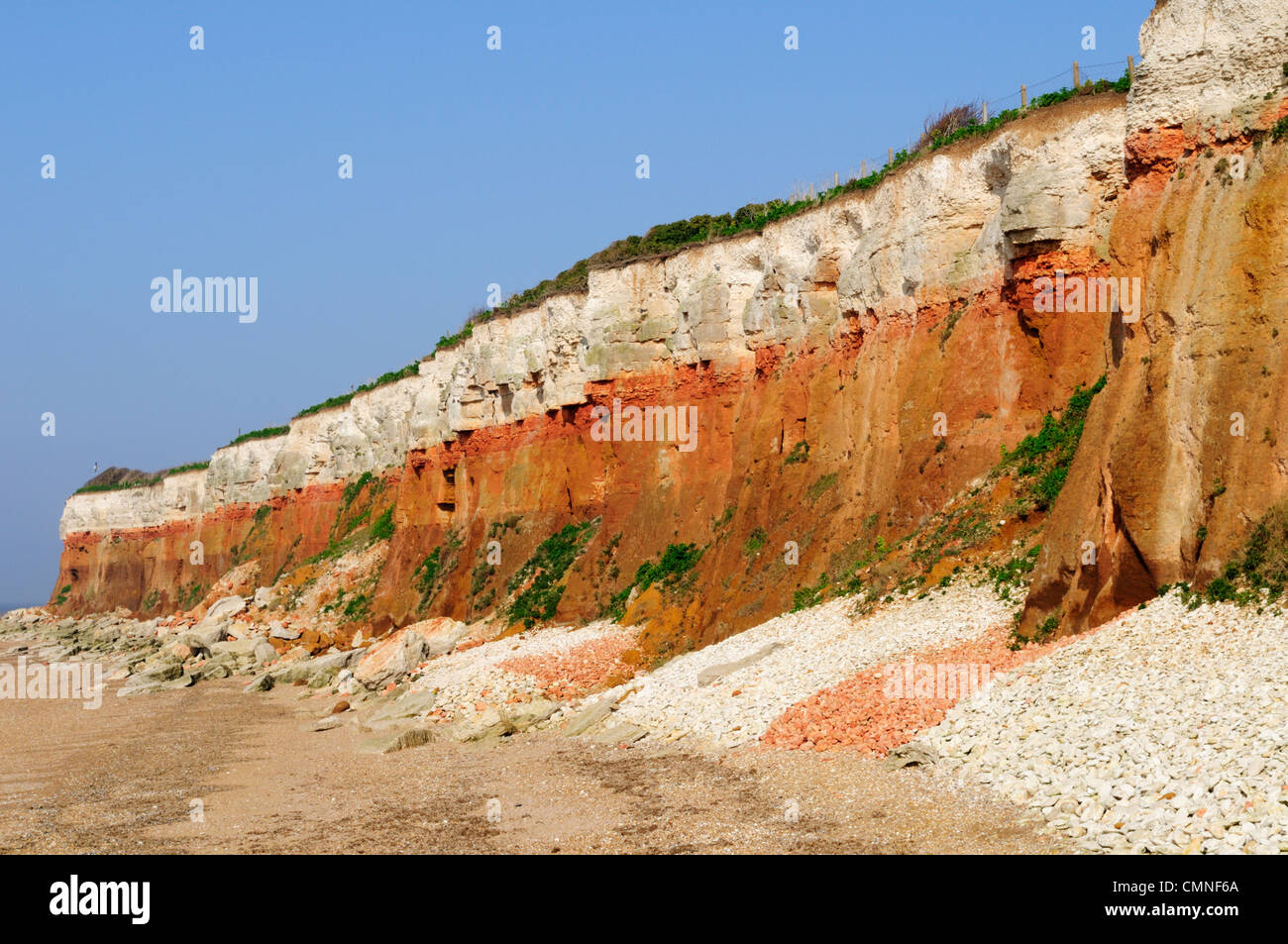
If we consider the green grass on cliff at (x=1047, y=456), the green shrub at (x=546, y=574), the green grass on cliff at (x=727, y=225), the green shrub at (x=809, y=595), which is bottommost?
the green shrub at (x=546, y=574)

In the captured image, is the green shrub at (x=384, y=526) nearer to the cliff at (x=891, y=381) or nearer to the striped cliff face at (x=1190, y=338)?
the cliff at (x=891, y=381)

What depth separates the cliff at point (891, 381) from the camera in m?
16.4

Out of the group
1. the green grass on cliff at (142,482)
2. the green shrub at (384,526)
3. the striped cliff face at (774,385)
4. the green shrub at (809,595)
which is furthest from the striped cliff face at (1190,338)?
the green grass on cliff at (142,482)

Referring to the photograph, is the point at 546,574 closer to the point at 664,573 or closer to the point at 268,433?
the point at 664,573

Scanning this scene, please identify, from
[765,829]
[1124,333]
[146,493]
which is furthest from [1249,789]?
[146,493]

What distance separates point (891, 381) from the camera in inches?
1083

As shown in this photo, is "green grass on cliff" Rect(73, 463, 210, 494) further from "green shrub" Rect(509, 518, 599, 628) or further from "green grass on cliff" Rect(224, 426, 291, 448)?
"green shrub" Rect(509, 518, 599, 628)

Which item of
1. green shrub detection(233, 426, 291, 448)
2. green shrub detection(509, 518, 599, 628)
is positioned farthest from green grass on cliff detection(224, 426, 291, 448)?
green shrub detection(509, 518, 599, 628)

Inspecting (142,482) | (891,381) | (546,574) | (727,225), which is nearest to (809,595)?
(891,381)

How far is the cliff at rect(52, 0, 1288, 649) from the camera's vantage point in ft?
53.8

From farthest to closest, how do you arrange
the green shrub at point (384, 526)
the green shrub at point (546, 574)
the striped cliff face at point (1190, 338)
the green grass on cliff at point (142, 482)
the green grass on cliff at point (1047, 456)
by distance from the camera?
the green grass on cliff at point (142, 482)
the green shrub at point (384, 526)
the green shrub at point (546, 574)
the green grass on cliff at point (1047, 456)
the striped cliff face at point (1190, 338)

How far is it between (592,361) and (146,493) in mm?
73010

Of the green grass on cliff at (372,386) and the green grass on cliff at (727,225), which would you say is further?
the green grass on cliff at (372,386)
